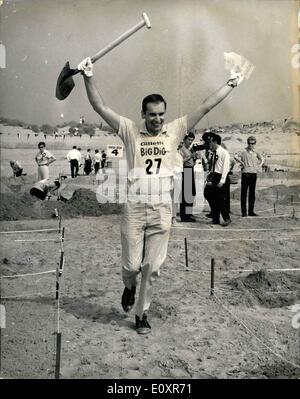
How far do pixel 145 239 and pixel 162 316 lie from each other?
0.74 metres

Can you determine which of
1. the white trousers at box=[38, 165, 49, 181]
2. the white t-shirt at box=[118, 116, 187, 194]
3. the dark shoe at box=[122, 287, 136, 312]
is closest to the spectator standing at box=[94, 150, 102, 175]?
the white trousers at box=[38, 165, 49, 181]

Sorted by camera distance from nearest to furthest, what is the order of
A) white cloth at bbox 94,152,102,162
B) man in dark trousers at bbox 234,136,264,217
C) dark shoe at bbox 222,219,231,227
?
dark shoe at bbox 222,219,231,227 < man in dark trousers at bbox 234,136,264,217 < white cloth at bbox 94,152,102,162

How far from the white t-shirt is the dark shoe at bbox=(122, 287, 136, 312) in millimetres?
837

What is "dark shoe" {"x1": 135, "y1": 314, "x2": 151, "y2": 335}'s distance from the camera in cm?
364

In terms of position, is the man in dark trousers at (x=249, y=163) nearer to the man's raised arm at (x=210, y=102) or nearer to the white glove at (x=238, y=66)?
the white glove at (x=238, y=66)

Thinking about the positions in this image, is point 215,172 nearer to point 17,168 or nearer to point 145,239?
point 17,168

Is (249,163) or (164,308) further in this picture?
(249,163)

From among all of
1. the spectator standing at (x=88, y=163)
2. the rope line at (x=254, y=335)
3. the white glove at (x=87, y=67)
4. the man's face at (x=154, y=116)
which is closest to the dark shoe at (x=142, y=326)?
the rope line at (x=254, y=335)

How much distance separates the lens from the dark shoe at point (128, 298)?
12.7 feet

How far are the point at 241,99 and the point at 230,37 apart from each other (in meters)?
1.09

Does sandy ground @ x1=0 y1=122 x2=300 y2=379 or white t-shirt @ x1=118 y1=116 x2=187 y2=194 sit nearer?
sandy ground @ x1=0 y1=122 x2=300 y2=379

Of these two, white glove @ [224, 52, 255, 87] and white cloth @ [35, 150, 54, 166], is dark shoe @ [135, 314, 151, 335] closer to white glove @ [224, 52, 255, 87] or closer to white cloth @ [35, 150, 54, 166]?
white glove @ [224, 52, 255, 87]

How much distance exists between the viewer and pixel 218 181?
7641 millimetres

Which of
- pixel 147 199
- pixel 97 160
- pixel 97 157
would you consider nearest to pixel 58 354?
pixel 147 199
